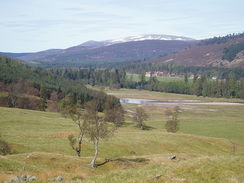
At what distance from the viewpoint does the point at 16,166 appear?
115 ft

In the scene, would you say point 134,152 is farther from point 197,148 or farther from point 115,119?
point 115,119

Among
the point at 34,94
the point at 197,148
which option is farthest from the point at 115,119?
the point at 34,94

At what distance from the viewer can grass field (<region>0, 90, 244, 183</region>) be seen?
26.4 m

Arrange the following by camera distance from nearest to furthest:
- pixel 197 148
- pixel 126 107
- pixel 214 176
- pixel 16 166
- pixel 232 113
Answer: pixel 214 176, pixel 16 166, pixel 197 148, pixel 232 113, pixel 126 107

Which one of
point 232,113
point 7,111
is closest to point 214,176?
point 7,111

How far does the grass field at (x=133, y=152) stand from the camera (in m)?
26.4

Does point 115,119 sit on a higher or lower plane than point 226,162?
lower

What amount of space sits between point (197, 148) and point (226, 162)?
5424cm

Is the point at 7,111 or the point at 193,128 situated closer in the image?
the point at 7,111

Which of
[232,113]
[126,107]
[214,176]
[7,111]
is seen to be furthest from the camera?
[126,107]

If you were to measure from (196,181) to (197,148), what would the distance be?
62.0 meters

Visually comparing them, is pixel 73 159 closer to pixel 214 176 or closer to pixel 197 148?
pixel 214 176

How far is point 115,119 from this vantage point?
122 meters

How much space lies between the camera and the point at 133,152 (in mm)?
69875
